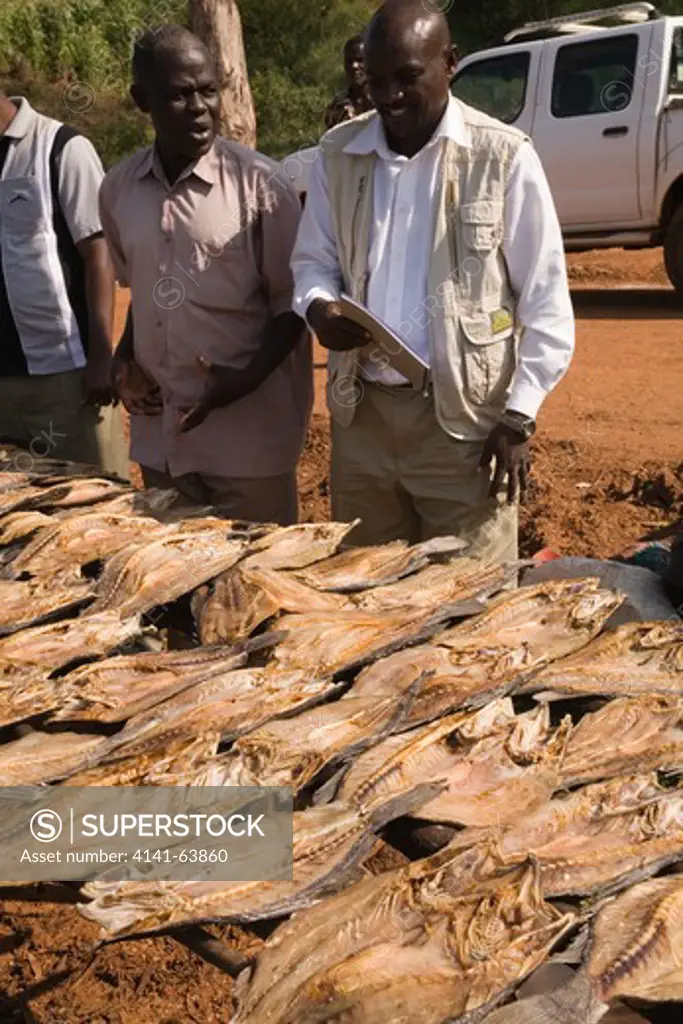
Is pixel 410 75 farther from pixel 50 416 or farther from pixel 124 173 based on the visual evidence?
pixel 50 416

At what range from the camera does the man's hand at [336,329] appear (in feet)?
10.0

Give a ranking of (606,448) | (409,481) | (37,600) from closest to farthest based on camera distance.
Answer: (37,600), (409,481), (606,448)

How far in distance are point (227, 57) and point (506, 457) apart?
7689 millimetres

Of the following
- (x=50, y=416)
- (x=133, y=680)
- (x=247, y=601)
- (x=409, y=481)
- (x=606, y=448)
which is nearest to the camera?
(x=133, y=680)

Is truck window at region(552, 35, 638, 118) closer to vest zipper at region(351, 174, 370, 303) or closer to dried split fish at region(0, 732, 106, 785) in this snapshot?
vest zipper at region(351, 174, 370, 303)

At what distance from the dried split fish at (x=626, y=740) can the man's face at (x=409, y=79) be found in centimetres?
158

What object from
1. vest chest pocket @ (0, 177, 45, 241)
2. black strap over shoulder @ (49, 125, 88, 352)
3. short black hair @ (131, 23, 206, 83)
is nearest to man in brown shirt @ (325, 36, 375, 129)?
black strap over shoulder @ (49, 125, 88, 352)

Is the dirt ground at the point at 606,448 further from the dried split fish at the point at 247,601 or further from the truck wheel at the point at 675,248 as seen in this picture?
Result: the dried split fish at the point at 247,601

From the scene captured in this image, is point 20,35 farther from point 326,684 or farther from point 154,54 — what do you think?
point 326,684

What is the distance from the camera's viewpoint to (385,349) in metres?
3.10

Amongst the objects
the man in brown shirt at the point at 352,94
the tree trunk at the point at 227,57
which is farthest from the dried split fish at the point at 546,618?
the tree trunk at the point at 227,57

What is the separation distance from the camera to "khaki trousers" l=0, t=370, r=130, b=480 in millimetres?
4113

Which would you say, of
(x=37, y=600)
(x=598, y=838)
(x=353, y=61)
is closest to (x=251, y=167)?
(x=37, y=600)

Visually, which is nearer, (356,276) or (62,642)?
(62,642)
